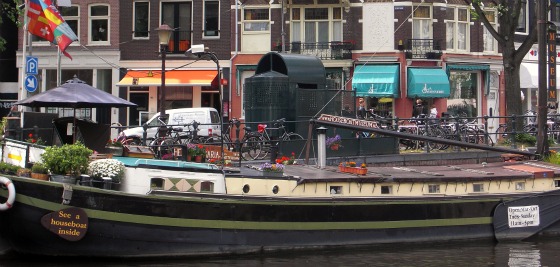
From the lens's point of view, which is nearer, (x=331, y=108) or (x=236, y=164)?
(x=236, y=164)

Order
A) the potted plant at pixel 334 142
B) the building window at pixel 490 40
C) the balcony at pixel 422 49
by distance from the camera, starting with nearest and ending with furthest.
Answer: the potted plant at pixel 334 142 < the balcony at pixel 422 49 < the building window at pixel 490 40

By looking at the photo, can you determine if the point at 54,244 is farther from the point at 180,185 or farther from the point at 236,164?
the point at 236,164

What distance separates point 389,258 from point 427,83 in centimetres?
2063

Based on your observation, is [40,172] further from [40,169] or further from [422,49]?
[422,49]

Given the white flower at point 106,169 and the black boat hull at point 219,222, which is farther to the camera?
the white flower at point 106,169

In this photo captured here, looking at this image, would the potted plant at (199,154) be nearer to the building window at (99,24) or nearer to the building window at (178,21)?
the building window at (178,21)

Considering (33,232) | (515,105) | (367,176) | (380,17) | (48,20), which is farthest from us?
(380,17)

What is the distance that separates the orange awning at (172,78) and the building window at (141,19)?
1.83m

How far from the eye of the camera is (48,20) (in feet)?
70.9

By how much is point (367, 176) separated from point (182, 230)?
4.03m

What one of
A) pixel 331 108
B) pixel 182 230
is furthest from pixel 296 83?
pixel 182 230

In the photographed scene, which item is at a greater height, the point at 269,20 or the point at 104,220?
the point at 269,20

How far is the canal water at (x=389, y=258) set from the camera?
15.6m

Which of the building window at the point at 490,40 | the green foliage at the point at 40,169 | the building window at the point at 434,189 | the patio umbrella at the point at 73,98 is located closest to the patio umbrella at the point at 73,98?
the patio umbrella at the point at 73,98
